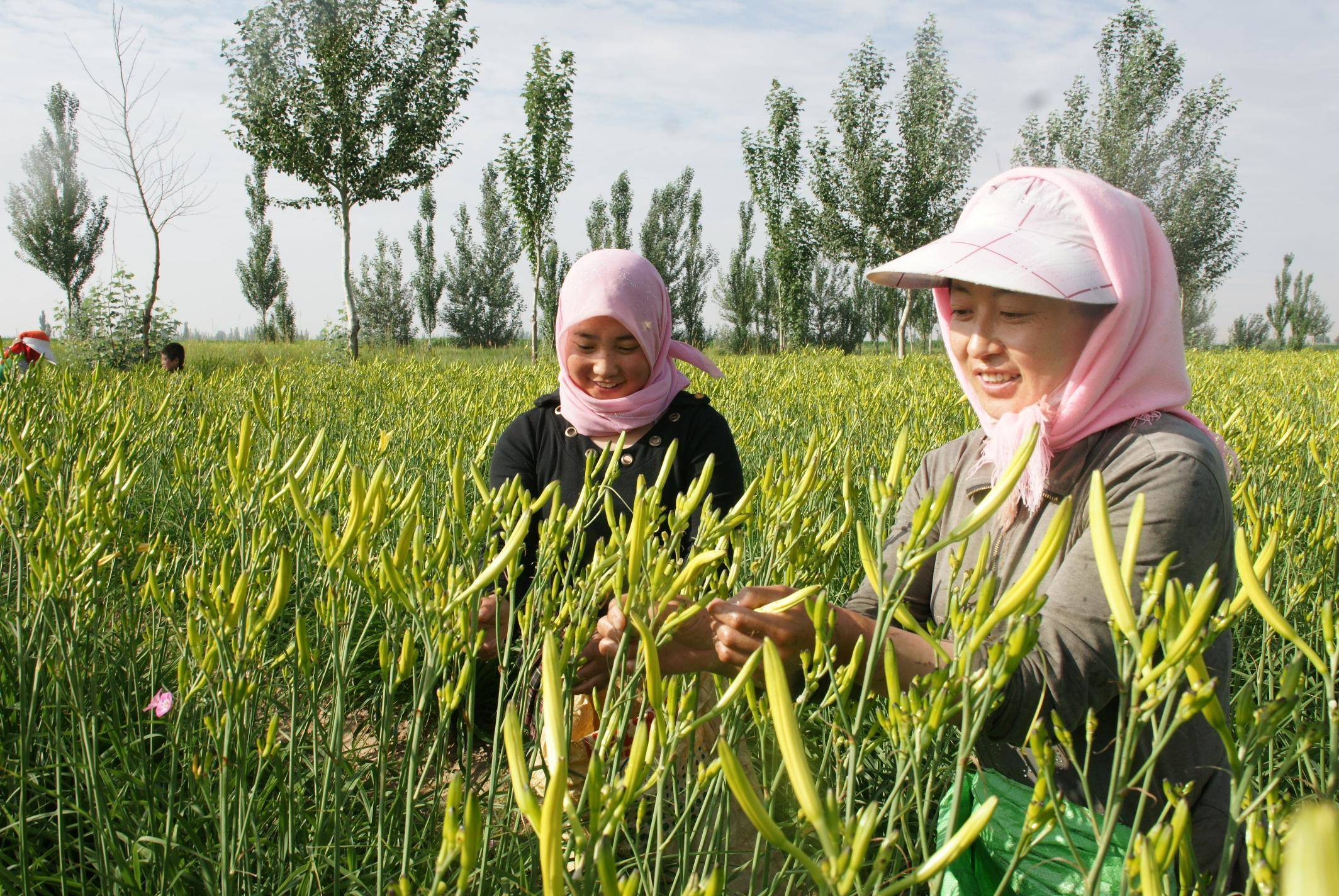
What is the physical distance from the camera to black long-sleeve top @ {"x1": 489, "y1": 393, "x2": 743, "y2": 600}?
90.1 inches

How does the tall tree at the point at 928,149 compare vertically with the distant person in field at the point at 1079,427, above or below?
above

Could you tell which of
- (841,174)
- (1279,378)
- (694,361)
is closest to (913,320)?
(841,174)

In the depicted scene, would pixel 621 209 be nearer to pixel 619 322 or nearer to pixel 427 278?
pixel 427 278

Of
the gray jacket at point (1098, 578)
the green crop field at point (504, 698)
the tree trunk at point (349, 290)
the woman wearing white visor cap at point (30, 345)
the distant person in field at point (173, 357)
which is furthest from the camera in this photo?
the tree trunk at point (349, 290)

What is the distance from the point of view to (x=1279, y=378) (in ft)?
28.3

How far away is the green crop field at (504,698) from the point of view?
0.61 meters

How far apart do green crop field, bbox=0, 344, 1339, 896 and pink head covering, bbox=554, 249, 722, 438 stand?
0.47 metres

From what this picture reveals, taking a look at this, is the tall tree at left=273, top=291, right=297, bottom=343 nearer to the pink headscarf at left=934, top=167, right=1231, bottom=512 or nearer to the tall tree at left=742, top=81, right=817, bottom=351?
the tall tree at left=742, top=81, right=817, bottom=351

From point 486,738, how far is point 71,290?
3151cm

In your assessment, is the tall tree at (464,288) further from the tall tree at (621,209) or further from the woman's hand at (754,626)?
the woman's hand at (754,626)

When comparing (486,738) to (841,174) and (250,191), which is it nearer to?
(841,174)

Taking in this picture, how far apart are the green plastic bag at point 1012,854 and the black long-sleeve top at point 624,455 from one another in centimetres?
101

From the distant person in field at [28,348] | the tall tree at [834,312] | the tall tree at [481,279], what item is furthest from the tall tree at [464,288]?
the distant person in field at [28,348]

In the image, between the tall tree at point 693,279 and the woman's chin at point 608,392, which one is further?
the tall tree at point 693,279
